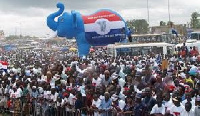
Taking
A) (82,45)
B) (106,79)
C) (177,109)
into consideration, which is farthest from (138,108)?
(82,45)

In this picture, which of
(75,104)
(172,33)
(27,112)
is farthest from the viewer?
(172,33)

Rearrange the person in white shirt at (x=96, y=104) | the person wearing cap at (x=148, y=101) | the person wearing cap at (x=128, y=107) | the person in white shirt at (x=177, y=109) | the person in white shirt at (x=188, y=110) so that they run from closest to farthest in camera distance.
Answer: the person in white shirt at (x=188, y=110)
the person in white shirt at (x=177, y=109)
the person wearing cap at (x=148, y=101)
the person wearing cap at (x=128, y=107)
the person in white shirt at (x=96, y=104)

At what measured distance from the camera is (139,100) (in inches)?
360

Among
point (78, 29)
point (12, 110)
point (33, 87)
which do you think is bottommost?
point (12, 110)

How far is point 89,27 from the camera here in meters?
25.4

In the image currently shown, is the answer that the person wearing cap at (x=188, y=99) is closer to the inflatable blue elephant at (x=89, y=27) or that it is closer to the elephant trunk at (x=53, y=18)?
the inflatable blue elephant at (x=89, y=27)

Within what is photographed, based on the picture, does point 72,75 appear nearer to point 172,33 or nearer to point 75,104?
point 75,104

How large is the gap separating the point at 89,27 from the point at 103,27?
91 centimetres

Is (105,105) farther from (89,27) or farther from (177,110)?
(89,27)

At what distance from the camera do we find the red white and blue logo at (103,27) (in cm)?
2534

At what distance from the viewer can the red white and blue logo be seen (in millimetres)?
25344

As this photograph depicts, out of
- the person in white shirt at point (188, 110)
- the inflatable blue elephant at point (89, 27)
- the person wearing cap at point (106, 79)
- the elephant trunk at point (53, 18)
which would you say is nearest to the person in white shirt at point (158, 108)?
the person in white shirt at point (188, 110)

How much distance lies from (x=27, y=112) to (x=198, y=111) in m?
6.31

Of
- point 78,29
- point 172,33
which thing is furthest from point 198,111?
point 172,33
